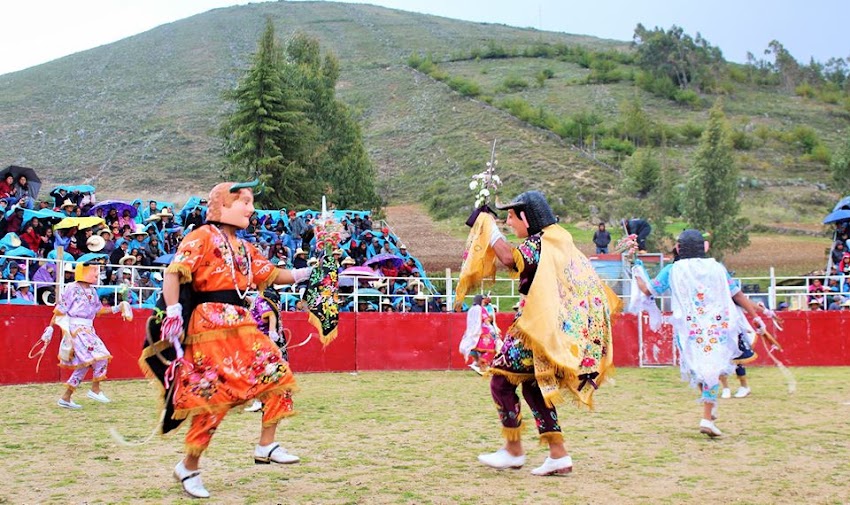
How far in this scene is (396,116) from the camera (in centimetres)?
8619

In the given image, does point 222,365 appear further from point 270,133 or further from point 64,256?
point 270,133

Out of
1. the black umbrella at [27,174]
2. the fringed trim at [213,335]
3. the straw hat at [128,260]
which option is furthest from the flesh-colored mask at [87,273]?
the black umbrella at [27,174]

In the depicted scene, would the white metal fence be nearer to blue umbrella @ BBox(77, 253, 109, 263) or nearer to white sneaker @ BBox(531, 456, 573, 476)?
blue umbrella @ BBox(77, 253, 109, 263)

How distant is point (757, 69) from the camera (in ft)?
348

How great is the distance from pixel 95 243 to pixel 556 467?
12.6m

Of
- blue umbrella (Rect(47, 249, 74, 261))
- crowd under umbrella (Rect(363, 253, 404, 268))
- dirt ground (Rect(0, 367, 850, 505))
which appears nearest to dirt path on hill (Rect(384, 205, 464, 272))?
crowd under umbrella (Rect(363, 253, 404, 268))

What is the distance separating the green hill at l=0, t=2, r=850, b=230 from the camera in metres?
62.2

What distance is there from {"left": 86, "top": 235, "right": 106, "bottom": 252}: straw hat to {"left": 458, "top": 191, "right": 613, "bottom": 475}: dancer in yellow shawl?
11.8 metres

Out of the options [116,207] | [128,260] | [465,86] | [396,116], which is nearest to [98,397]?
[128,260]

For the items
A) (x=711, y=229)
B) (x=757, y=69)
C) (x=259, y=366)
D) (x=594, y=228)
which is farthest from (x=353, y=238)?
(x=757, y=69)

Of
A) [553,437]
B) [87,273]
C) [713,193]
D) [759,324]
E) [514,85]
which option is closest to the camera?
[553,437]

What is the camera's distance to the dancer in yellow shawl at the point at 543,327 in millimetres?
6363

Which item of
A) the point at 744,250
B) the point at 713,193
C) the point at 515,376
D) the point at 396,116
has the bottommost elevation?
the point at 515,376

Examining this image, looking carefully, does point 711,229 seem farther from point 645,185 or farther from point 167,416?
point 167,416
